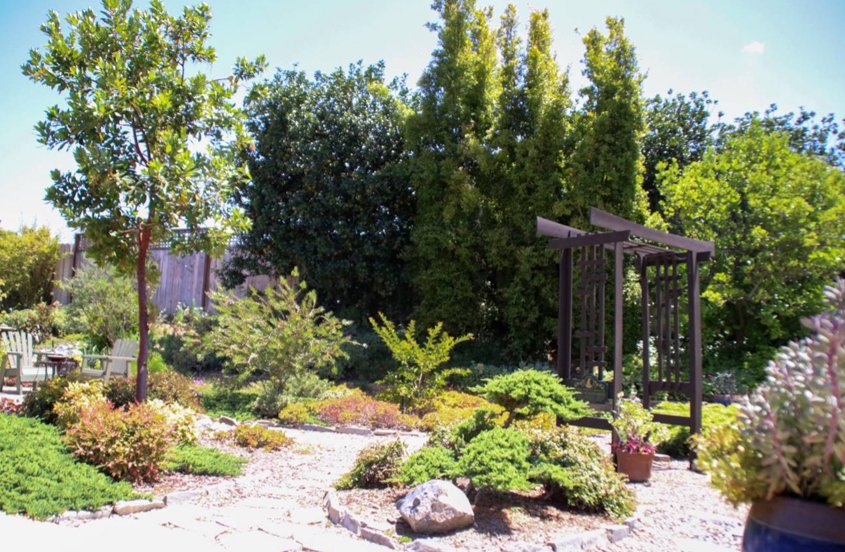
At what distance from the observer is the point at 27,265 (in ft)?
57.3

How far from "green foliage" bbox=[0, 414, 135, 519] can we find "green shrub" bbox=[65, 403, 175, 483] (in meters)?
0.13

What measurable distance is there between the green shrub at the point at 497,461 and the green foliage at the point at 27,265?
1617 cm

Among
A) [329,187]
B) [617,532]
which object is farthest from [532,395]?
[329,187]

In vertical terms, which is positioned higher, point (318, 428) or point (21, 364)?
point (21, 364)

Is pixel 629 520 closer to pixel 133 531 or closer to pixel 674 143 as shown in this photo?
pixel 133 531

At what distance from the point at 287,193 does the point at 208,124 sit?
18.9 feet

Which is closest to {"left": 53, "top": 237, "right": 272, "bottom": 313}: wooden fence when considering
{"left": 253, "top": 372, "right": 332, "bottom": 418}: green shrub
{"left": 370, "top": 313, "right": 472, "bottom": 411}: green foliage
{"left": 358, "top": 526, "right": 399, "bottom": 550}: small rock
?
{"left": 253, "top": 372, "right": 332, "bottom": 418}: green shrub

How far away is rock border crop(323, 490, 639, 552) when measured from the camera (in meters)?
3.74

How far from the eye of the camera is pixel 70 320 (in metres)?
14.7

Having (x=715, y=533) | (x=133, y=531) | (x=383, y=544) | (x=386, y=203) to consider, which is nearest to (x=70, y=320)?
(x=386, y=203)

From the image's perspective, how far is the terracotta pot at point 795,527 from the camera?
1.96 metres

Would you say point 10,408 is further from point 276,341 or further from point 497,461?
point 497,461

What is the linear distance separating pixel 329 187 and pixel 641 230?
7308 millimetres

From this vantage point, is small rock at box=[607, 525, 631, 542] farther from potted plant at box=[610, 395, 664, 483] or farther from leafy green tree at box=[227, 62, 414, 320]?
leafy green tree at box=[227, 62, 414, 320]
